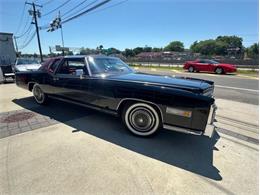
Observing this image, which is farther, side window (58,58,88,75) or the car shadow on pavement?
side window (58,58,88,75)

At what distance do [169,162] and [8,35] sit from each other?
17808 mm

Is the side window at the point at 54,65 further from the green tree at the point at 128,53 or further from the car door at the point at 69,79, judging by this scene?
the green tree at the point at 128,53

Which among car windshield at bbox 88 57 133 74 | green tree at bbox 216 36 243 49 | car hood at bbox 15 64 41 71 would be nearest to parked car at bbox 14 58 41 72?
car hood at bbox 15 64 41 71

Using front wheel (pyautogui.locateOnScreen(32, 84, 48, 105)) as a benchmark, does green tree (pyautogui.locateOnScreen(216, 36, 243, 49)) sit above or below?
above

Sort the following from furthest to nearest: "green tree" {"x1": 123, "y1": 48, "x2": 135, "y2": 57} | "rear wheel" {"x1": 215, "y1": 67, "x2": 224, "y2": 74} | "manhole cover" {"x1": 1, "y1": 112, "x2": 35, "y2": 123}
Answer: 1. "green tree" {"x1": 123, "y1": 48, "x2": 135, "y2": 57}
2. "rear wheel" {"x1": 215, "y1": 67, "x2": 224, "y2": 74}
3. "manhole cover" {"x1": 1, "y1": 112, "x2": 35, "y2": 123}

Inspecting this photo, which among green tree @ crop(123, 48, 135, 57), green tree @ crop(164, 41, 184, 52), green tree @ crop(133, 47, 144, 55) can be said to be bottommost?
green tree @ crop(123, 48, 135, 57)

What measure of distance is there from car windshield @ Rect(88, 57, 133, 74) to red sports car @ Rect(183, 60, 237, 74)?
14391mm

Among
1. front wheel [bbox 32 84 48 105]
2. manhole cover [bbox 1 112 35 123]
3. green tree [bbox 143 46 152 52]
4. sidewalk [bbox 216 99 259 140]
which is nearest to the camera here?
sidewalk [bbox 216 99 259 140]

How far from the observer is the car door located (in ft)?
13.5

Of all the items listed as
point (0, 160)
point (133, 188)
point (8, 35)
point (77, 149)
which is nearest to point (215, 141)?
point (133, 188)

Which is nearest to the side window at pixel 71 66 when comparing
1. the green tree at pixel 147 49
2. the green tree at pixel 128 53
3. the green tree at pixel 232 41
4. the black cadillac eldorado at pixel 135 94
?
the black cadillac eldorado at pixel 135 94

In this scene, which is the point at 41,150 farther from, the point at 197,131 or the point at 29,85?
the point at 29,85

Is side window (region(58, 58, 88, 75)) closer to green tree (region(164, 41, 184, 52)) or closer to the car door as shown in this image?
the car door

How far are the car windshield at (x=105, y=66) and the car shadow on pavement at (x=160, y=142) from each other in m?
1.18
